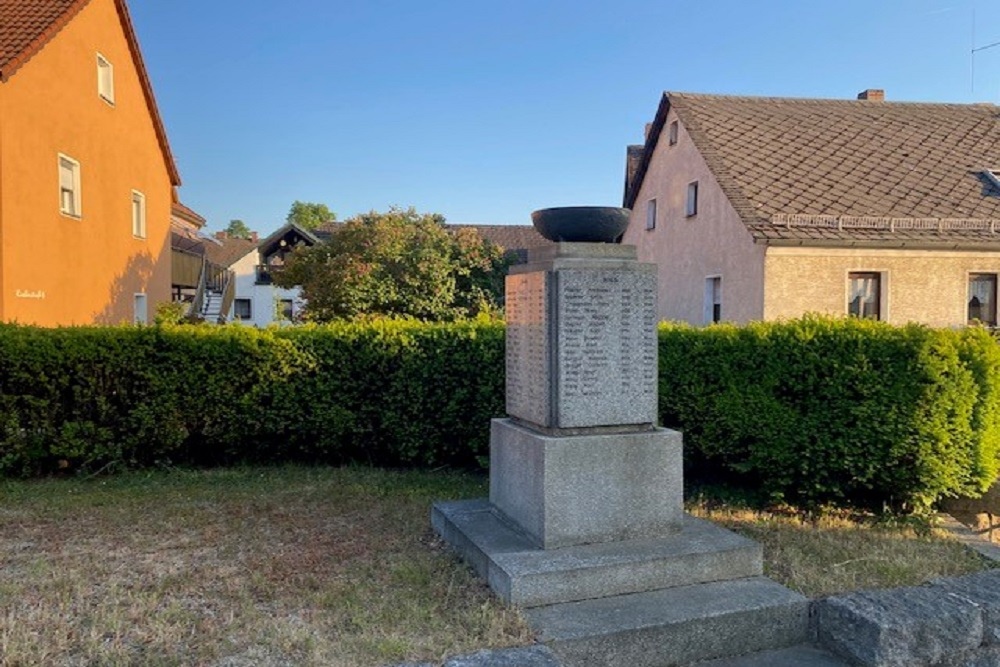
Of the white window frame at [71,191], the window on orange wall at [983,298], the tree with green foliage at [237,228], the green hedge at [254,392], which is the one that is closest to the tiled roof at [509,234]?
the white window frame at [71,191]

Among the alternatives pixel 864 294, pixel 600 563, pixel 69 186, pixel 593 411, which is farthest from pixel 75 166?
pixel 864 294

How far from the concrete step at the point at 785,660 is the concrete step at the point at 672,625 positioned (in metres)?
0.03

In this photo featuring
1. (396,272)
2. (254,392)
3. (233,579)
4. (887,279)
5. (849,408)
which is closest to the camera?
(233,579)

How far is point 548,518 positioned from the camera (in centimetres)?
386

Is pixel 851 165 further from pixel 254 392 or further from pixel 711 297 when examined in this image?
pixel 254 392

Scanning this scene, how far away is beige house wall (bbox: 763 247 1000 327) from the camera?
45.0ft

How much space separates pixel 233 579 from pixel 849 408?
4534 mm

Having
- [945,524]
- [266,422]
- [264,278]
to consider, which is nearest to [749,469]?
[945,524]

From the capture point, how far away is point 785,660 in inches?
132

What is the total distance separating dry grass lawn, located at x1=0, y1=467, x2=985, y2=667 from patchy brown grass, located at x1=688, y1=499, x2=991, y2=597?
0.7 inches

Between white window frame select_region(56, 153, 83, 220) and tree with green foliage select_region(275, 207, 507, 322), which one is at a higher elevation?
white window frame select_region(56, 153, 83, 220)

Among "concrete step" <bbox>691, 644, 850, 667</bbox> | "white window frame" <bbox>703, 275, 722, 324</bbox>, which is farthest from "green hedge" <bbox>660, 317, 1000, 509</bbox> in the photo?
"white window frame" <bbox>703, 275, 722, 324</bbox>

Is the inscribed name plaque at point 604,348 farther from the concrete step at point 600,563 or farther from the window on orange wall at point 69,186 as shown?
the window on orange wall at point 69,186

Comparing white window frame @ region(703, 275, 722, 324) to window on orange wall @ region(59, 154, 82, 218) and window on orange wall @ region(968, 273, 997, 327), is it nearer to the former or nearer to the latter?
window on orange wall @ region(968, 273, 997, 327)
